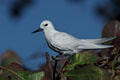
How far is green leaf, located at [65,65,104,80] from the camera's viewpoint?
630 millimetres

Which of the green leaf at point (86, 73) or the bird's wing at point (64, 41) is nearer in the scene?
the green leaf at point (86, 73)

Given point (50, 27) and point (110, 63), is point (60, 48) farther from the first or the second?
point (110, 63)

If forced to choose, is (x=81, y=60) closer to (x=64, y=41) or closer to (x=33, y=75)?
(x=33, y=75)

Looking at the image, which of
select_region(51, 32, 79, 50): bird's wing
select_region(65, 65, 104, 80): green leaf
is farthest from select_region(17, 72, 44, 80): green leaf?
select_region(51, 32, 79, 50): bird's wing

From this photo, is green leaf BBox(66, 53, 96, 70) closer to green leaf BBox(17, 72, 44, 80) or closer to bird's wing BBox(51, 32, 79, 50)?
green leaf BBox(17, 72, 44, 80)

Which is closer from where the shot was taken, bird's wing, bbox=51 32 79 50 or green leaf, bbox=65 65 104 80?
green leaf, bbox=65 65 104 80

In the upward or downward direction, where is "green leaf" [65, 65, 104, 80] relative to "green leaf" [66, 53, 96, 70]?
downward

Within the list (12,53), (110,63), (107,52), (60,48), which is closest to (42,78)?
(110,63)

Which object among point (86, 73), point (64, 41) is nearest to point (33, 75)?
point (86, 73)

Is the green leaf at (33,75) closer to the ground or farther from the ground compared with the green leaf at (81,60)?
closer to the ground

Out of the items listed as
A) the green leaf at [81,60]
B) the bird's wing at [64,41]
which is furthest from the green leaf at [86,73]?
the bird's wing at [64,41]

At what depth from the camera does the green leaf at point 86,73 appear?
63 cm

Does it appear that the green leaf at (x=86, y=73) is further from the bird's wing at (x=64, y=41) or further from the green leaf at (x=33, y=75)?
the bird's wing at (x=64, y=41)

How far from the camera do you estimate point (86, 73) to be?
0.65m
